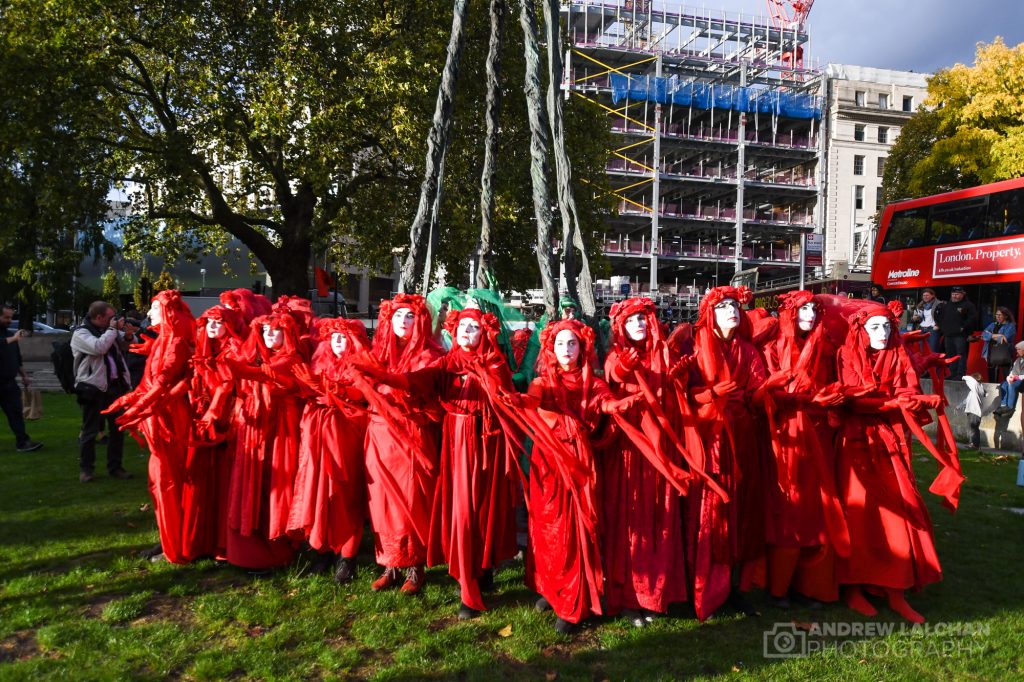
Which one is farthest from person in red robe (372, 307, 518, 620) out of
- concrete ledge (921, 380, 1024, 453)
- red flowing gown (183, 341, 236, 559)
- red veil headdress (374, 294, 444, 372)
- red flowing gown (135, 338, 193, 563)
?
concrete ledge (921, 380, 1024, 453)

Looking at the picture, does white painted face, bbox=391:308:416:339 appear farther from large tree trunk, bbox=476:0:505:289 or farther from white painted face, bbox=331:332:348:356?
large tree trunk, bbox=476:0:505:289

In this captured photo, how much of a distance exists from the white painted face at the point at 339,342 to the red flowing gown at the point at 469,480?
0.66 meters

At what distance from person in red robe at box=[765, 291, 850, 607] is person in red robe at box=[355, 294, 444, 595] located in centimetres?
208

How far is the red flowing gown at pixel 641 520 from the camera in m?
4.06

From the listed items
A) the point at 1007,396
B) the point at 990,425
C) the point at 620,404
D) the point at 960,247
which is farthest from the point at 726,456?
the point at 960,247

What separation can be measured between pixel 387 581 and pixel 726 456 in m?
2.28

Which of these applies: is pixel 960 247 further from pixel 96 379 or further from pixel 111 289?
pixel 111 289

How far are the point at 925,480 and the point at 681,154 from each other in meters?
49.0

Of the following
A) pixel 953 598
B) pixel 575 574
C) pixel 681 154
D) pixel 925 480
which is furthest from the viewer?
pixel 681 154

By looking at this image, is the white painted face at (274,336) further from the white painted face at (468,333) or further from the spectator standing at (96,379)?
the spectator standing at (96,379)

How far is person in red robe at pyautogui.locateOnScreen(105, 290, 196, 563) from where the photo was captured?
4723 millimetres

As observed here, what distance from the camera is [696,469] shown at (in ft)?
12.8

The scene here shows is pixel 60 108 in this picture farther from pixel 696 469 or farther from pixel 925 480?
pixel 925 480

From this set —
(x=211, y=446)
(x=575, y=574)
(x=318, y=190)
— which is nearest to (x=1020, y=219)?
(x=318, y=190)
